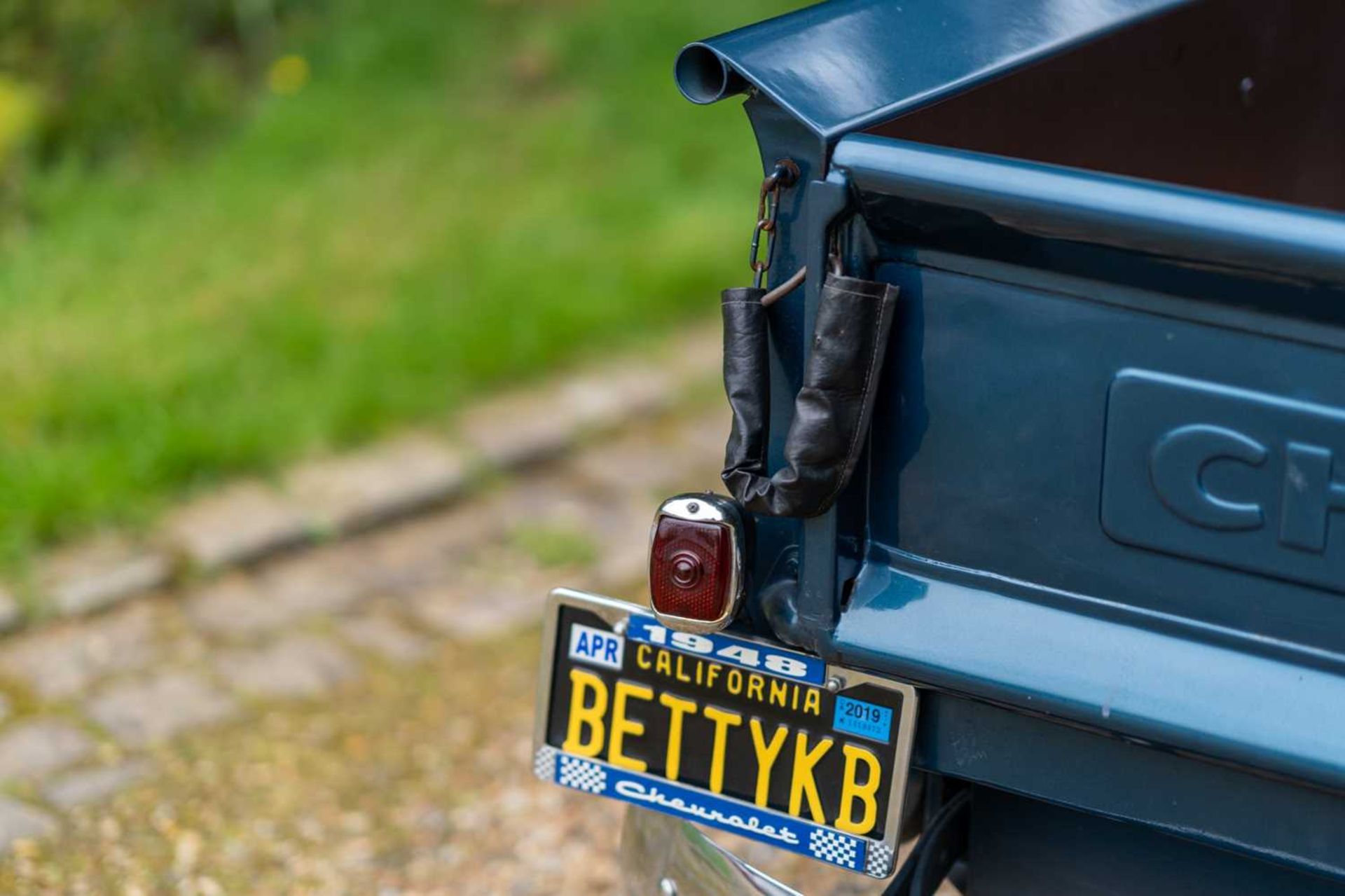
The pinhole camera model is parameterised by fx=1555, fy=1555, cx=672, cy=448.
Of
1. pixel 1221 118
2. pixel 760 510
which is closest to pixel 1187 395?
pixel 760 510

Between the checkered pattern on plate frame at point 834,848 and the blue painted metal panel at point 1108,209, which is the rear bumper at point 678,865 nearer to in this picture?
the checkered pattern on plate frame at point 834,848

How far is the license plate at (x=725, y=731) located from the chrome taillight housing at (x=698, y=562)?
0.23 ft

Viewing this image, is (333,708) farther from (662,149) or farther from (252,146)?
(662,149)

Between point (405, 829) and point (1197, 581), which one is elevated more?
point (1197, 581)

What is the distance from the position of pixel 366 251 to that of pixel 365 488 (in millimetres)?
1223

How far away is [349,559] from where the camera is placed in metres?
3.93

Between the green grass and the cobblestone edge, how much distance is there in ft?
0.28

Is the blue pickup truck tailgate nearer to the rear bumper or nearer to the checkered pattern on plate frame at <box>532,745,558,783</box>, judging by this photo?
the rear bumper

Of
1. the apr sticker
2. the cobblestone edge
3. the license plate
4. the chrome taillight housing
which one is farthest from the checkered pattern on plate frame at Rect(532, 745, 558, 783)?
the cobblestone edge

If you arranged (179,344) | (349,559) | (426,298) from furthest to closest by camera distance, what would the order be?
1. (426,298)
2. (179,344)
3. (349,559)

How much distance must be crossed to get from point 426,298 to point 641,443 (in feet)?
2.82

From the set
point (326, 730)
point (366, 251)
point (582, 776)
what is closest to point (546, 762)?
point (582, 776)

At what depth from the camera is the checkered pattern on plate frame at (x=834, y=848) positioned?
2.01 meters

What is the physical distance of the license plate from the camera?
1.98 metres
